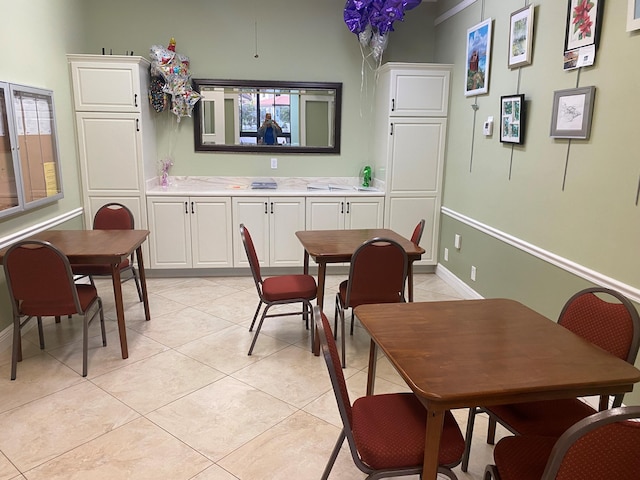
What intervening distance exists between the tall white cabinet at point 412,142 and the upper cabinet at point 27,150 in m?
3.07

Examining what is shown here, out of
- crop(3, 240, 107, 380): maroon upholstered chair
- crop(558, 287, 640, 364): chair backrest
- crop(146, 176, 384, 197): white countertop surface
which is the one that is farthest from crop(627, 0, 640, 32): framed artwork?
crop(3, 240, 107, 380): maroon upholstered chair

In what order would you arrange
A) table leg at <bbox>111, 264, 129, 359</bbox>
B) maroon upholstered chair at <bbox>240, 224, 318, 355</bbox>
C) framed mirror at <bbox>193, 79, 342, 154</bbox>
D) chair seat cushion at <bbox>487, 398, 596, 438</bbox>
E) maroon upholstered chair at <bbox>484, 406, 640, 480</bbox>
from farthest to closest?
framed mirror at <bbox>193, 79, 342, 154</bbox>
maroon upholstered chair at <bbox>240, 224, 318, 355</bbox>
table leg at <bbox>111, 264, 129, 359</bbox>
chair seat cushion at <bbox>487, 398, 596, 438</bbox>
maroon upholstered chair at <bbox>484, 406, 640, 480</bbox>

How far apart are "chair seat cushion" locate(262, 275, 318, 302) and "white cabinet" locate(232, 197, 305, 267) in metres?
1.49

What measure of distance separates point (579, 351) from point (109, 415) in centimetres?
228

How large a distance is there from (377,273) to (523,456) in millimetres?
1499

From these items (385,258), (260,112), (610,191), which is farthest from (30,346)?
(610,191)

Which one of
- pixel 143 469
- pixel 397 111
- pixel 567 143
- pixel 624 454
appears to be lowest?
pixel 143 469

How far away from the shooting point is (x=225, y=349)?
3303mm

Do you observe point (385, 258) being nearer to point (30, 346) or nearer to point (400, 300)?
point (400, 300)

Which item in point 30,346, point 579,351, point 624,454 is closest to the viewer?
point 624,454

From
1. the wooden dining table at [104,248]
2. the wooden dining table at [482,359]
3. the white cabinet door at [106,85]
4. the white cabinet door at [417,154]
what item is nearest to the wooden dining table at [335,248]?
the wooden dining table at [482,359]

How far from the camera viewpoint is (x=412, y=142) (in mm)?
4805

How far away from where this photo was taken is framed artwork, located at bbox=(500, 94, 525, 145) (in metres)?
3.32

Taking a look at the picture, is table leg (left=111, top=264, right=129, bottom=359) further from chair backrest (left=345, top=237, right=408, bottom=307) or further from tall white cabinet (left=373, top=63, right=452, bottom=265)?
tall white cabinet (left=373, top=63, right=452, bottom=265)
